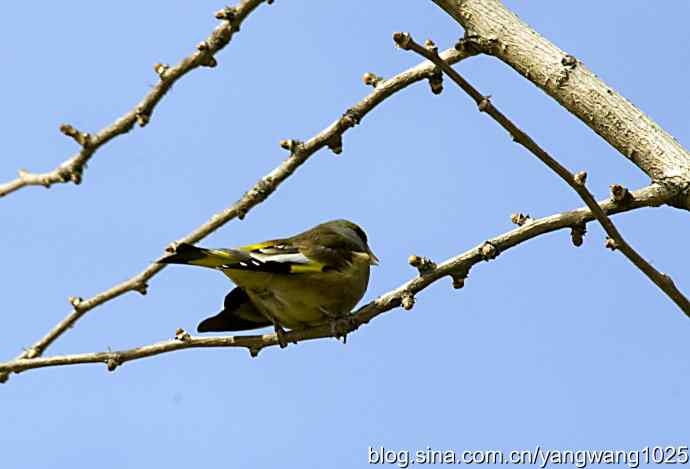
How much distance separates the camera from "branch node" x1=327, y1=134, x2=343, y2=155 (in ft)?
11.8

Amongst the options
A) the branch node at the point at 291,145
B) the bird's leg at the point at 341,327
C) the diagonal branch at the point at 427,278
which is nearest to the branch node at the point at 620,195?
the diagonal branch at the point at 427,278

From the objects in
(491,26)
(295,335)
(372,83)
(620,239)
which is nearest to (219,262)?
(295,335)

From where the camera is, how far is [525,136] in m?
2.56

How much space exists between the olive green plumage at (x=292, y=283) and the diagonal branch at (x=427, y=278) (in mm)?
961

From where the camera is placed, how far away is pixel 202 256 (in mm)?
4258

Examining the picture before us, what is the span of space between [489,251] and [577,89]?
1.97ft

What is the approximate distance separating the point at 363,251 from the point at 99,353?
2540mm

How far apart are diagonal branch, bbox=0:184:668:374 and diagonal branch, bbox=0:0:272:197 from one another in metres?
0.70

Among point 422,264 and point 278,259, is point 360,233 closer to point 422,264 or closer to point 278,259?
point 278,259

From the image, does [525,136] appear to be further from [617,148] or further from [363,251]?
[363,251]

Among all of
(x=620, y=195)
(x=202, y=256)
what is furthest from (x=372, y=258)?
(x=620, y=195)

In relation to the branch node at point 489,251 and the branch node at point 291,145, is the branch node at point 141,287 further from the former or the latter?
the branch node at point 489,251

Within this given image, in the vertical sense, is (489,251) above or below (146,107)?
below

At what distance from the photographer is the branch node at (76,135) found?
3275mm
